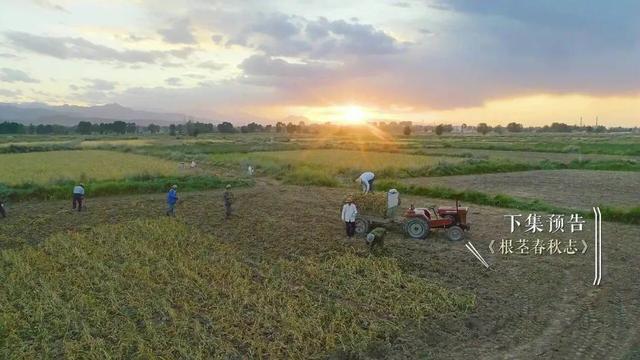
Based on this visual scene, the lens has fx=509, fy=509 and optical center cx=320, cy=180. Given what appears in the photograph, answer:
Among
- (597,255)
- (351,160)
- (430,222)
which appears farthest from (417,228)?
(351,160)

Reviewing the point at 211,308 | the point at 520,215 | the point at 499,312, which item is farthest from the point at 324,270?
the point at 520,215

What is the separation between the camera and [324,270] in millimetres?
11828

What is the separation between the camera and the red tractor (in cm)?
1468

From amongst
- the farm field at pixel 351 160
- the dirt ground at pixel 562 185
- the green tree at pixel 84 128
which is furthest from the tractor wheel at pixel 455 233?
the green tree at pixel 84 128

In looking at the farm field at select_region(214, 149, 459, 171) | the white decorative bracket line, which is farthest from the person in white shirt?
the farm field at select_region(214, 149, 459, 171)

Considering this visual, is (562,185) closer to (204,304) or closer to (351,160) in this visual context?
(351,160)

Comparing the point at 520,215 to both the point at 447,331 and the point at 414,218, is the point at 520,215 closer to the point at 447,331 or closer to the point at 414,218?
the point at 414,218

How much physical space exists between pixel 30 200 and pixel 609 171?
3481cm

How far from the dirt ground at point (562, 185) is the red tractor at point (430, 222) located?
9224mm

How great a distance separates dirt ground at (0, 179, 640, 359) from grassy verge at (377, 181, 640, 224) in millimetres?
938

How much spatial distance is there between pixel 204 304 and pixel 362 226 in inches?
261

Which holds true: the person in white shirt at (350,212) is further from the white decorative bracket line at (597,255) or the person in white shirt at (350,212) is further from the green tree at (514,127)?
the green tree at (514,127)

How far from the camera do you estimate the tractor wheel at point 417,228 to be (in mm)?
14722

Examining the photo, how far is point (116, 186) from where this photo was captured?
2506 centimetres
